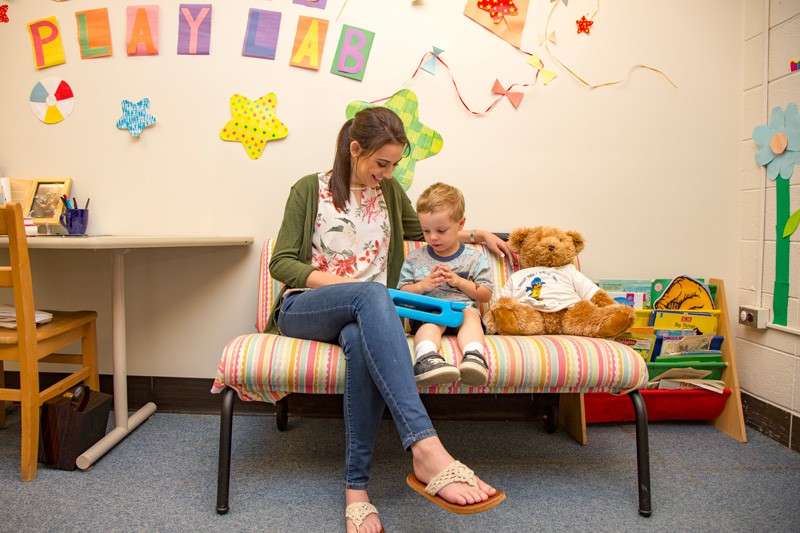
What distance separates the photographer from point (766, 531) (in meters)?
1.26

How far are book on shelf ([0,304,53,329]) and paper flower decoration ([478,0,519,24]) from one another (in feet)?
6.23

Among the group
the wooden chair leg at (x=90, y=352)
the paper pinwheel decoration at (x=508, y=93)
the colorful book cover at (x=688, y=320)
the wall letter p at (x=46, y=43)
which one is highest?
the wall letter p at (x=46, y=43)

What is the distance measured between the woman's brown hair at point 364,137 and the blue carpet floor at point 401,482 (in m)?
0.86

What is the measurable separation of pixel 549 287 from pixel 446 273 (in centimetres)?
39

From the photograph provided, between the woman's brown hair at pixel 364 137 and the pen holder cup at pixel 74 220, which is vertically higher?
the woman's brown hair at pixel 364 137

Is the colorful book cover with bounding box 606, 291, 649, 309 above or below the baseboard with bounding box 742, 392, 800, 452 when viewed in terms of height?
above

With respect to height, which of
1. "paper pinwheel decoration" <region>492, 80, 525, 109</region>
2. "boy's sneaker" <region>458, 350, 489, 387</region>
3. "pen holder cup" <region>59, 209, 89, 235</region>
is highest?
"paper pinwheel decoration" <region>492, 80, 525, 109</region>

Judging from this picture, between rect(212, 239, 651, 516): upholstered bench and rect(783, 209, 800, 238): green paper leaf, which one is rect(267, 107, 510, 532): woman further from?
rect(783, 209, 800, 238): green paper leaf

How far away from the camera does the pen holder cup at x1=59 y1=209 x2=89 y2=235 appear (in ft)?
6.48

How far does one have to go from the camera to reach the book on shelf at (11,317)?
1.56 m

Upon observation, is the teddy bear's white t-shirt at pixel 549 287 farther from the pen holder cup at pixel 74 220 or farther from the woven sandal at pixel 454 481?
the pen holder cup at pixel 74 220

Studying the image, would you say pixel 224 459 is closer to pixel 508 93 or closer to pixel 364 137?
pixel 364 137

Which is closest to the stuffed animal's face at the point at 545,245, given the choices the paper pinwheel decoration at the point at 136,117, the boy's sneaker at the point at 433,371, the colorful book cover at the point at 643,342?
the colorful book cover at the point at 643,342

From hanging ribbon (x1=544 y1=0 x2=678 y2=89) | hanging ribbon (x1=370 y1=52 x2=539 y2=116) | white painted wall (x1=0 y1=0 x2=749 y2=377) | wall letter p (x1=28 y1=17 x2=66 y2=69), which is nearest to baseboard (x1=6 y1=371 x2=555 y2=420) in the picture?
white painted wall (x1=0 y1=0 x2=749 y2=377)
